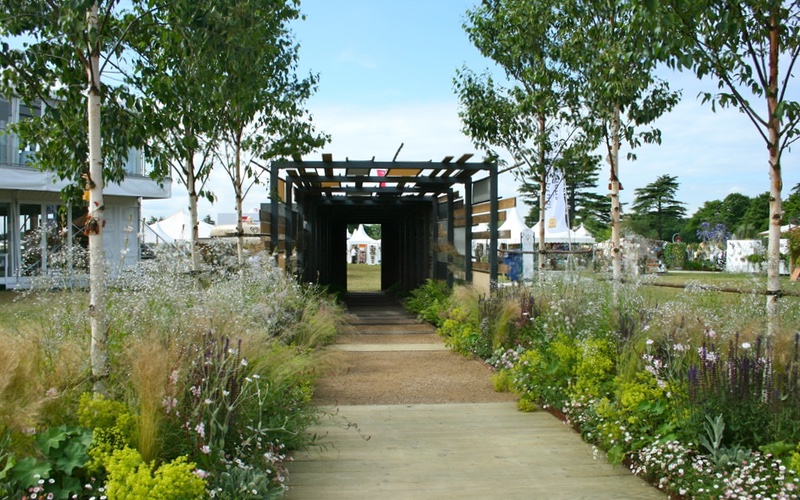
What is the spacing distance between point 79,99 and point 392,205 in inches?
469

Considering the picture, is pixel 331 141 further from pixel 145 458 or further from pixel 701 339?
pixel 145 458

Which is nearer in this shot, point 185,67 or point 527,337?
point 185,67

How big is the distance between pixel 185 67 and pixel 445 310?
610 cm

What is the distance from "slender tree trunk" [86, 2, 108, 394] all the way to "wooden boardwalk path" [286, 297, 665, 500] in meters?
1.29

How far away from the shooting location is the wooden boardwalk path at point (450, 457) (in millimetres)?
3824

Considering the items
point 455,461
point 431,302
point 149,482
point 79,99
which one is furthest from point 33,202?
point 149,482

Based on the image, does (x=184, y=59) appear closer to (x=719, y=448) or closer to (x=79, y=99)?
(x=79, y=99)

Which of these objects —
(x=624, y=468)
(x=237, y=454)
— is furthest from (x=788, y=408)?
(x=237, y=454)

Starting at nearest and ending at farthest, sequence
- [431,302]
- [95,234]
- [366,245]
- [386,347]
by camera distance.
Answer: [95,234] < [386,347] < [431,302] < [366,245]

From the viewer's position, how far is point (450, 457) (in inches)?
174

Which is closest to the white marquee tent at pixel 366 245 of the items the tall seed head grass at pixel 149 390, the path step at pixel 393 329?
the path step at pixel 393 329

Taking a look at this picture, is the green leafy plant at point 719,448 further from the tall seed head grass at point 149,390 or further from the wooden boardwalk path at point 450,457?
the tall seed head grass at point 149,390

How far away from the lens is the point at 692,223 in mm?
64188

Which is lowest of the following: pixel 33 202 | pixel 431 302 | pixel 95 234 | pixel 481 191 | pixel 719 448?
pixel 719 448
